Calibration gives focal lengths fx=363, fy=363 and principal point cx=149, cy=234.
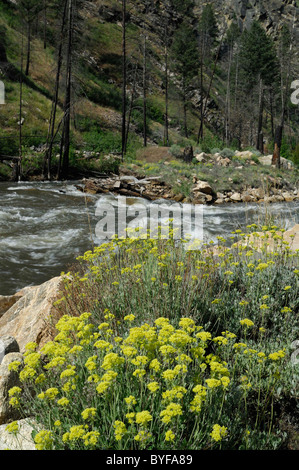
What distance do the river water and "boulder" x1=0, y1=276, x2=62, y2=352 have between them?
74 centimetres

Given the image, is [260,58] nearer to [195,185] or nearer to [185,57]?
[185,57]

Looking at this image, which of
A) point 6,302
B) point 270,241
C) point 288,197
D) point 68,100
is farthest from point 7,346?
point 68,100

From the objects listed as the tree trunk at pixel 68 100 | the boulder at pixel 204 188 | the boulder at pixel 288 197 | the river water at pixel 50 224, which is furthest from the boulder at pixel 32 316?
the boulder at pixel 288 197

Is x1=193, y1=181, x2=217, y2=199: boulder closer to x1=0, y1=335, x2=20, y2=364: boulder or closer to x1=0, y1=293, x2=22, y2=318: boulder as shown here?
x1=0, y1=293, x2=22, y2=318: boulder

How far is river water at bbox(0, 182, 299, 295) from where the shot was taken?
7.26 m

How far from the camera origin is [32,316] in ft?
14.1

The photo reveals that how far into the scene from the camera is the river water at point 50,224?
7.26 metres

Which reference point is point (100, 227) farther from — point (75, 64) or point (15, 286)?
point (75, 64)

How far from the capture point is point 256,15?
240ft

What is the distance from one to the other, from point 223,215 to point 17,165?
9730 mm

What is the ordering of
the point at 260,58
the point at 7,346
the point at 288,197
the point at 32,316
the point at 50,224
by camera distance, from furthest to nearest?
the point at 260,58, the point at 288,197, the point at 50,224, the point at 32,316, the point at 7,346

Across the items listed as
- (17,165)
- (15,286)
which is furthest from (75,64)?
(15,286)

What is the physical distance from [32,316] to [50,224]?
663 cm
